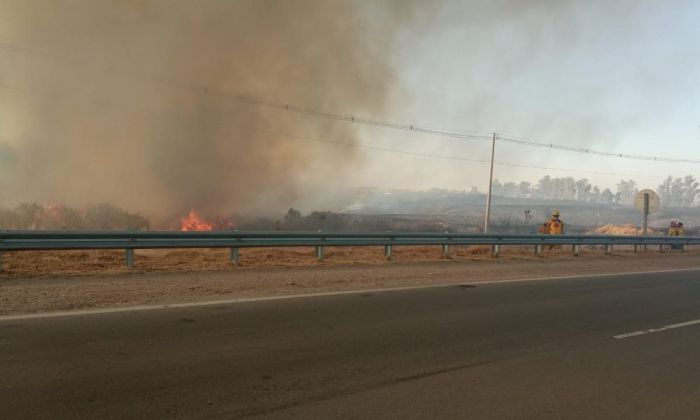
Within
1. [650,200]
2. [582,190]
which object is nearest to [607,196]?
[582,190]

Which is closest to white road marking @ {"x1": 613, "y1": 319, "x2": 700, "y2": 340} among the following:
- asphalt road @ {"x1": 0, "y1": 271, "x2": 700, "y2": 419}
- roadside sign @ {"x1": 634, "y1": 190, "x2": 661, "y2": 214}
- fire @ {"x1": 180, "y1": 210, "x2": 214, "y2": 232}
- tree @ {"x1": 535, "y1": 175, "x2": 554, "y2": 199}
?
asphalt road @ {"x1": 0, "y1": 271, "x2": 700, "y2": 419}

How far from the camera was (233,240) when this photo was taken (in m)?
9.48

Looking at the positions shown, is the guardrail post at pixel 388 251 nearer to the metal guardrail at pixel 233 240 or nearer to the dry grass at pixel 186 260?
the metal guardrail at pixel 233 240

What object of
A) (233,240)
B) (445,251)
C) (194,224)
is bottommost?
(194,224)

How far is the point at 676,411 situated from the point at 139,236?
7776mm

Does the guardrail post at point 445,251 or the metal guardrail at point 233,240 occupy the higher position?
the metal guardrail at point 233,240

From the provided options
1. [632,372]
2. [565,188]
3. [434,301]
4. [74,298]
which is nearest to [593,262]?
[434,301]

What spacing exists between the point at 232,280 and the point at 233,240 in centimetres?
191

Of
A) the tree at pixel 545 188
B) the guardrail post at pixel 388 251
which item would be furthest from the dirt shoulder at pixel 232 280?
the tree at pixel 545 188

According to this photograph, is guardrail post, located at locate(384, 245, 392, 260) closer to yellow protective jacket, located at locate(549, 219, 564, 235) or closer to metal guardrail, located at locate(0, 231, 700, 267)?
metal guardrail, located at locate(0, 231, 700, 267)

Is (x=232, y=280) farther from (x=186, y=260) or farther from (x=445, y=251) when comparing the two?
(x=445, y=251)

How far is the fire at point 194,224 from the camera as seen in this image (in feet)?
64.3

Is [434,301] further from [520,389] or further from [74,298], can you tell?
[74,298]

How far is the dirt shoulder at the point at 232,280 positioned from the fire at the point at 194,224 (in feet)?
35.3
